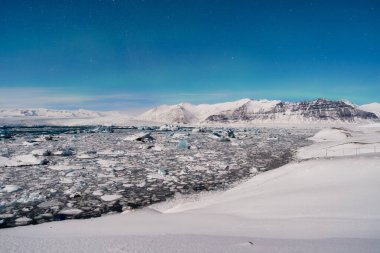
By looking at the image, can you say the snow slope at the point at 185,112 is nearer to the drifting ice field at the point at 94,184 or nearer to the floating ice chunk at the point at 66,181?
the drifting ice field at the point at 94,184

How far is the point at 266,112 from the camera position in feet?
401

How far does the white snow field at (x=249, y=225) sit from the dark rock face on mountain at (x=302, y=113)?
113m

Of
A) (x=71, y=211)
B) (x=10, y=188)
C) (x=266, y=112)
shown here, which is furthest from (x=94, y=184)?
(x=266, y=112)

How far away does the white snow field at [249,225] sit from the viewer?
9.99ft

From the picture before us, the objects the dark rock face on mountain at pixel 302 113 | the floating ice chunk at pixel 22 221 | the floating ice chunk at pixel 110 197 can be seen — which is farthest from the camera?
the dark rock face on mountain at pixel 302 113

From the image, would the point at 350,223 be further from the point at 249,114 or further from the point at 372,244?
the point at 249,114

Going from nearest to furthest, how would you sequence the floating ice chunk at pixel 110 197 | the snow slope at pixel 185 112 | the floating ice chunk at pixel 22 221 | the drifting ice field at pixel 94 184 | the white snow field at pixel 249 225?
1. the white snow field at pixel 249 225
2. the floating ice chunk at pixel 22 221
3. the drifting ice field at pixel 94 184
4. the floating ice chunk at pixel 110 197
5. the snow slope at pixel 185 112

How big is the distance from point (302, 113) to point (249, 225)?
4719 inches

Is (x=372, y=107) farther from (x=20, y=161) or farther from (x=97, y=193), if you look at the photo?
(x=97, y=193)

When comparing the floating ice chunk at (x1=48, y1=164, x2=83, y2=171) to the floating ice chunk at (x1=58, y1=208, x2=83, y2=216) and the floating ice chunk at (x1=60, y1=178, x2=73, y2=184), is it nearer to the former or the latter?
the floating ice chunk at (x1=60, y1=178, x2=73, y2=184)

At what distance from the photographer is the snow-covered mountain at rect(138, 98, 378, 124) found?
368ft

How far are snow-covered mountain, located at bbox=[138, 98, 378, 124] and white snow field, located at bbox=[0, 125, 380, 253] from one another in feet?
366

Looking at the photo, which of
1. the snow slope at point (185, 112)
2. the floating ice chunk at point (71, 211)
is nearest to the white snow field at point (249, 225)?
the floating ice chunk at point (71, 211)

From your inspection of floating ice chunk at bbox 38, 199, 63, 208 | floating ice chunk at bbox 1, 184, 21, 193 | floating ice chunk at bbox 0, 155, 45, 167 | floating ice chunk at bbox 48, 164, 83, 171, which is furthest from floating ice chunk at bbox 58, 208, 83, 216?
floating ice chunk at bbox 0, 155, 45, 167
